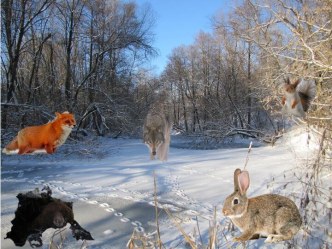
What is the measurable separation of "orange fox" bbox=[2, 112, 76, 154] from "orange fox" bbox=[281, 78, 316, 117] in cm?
33

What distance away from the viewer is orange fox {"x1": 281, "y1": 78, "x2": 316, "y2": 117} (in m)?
0.56

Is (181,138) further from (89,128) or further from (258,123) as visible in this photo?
(258,123)

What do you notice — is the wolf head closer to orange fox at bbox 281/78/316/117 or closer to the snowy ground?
orange fox at bbox 281/78/316/117

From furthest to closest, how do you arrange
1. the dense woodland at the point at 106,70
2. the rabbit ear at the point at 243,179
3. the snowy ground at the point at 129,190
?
the snowy ground at the point at 129,190
the dense woodland at the point at 106,70
the rabbit ear at the point at 243,179

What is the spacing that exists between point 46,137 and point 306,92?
1.35 feet

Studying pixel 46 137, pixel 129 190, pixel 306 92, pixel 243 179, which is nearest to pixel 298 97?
pixel 306 92

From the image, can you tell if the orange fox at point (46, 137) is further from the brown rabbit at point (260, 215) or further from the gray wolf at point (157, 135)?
the brown rabbit at point (260, 215)

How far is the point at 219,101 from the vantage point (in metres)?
1.07

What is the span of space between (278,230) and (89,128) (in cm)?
63

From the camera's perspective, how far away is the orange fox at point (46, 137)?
0.53 meters

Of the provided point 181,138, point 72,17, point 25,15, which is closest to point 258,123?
point 181,138

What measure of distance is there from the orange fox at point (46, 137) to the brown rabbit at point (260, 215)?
250 mm

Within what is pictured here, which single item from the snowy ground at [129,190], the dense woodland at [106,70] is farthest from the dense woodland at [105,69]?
the snowy ground at [129,190]

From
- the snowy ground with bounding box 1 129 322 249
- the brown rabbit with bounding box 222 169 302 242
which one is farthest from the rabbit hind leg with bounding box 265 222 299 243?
the snowy ground with bounding box 1 129 322 249
